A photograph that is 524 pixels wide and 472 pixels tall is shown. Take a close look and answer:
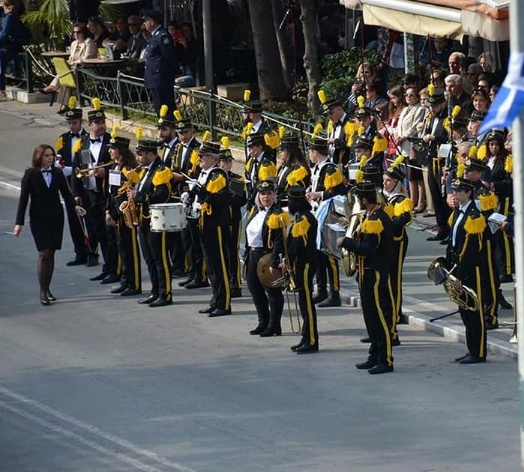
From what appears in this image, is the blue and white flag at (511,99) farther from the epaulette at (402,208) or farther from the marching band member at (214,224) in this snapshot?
the marching band member at (214,224)

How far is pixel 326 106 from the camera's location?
19156mm

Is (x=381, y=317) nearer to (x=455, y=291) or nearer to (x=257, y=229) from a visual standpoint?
(x=455, y=291)

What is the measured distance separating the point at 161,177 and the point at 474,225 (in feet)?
12.7

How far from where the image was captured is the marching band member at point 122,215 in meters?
17.8

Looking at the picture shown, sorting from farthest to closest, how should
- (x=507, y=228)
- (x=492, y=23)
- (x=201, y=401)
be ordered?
(x=492, y=23) < (x=507, y=228) < (x=201, y=401)

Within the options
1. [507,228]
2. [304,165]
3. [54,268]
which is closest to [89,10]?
[54,268]

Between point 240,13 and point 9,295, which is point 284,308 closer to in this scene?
point 9,295

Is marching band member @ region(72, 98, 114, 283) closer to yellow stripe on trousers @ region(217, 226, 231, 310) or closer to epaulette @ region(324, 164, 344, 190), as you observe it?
yellow stripe on trousers @ region(217, 226, 231, 310)

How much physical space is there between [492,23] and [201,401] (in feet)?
21.5

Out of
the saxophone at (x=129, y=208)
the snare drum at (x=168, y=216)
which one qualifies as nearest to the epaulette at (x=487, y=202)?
the snare drum at (x=168, y=216)

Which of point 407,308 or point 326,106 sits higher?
A: point 326,106

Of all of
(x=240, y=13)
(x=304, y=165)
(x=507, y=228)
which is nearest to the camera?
(x=507, y=228)

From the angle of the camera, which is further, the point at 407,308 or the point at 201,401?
the point at 407,308

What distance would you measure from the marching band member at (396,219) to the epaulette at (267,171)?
1766mm
